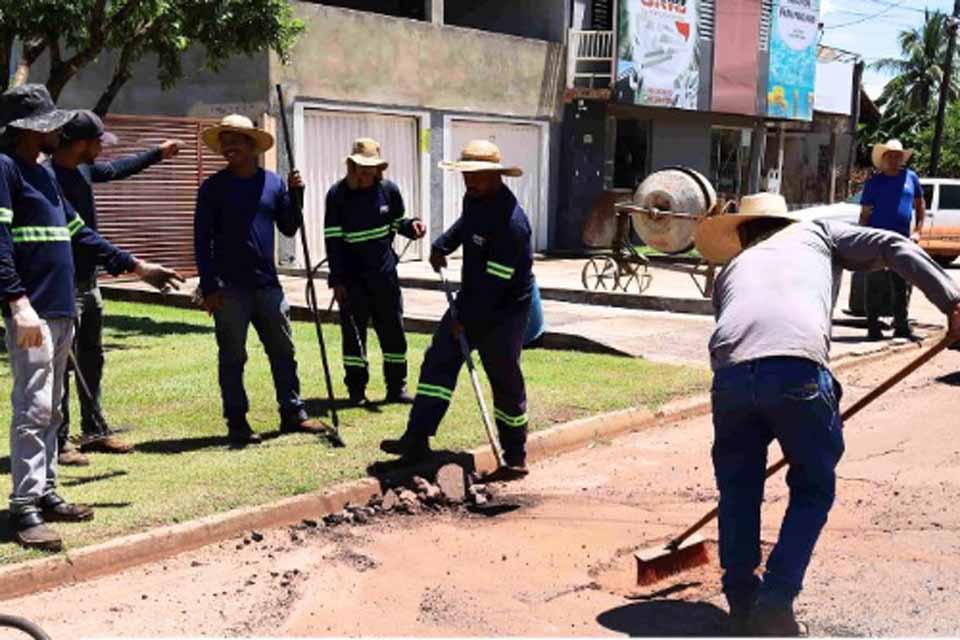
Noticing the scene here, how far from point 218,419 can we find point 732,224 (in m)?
4.24

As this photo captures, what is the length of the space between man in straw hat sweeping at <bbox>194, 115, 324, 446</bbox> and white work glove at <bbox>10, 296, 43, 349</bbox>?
2.01 metres

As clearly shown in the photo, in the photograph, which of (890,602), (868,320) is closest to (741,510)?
(890,602)

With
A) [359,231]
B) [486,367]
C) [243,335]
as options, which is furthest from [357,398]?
[486,367]

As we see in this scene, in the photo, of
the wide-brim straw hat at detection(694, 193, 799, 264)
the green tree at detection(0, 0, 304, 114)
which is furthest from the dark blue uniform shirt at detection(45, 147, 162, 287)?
the green tree at detection(0, 0, 304, 114)

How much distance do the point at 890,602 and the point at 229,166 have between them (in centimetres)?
439

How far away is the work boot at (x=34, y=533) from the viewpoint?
512 cm

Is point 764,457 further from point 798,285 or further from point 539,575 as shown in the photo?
point 539,575

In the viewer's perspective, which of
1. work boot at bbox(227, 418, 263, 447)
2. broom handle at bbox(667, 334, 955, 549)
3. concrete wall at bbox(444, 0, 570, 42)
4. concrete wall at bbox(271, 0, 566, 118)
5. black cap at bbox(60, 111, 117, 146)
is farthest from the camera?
concrete wall at bbox(444, 0, 570, 42)

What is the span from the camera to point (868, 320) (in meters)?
12.5

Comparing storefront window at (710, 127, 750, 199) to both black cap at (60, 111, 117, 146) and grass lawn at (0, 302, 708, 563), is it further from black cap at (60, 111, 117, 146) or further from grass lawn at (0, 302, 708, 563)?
black cap at (60, 111, 117, 146)

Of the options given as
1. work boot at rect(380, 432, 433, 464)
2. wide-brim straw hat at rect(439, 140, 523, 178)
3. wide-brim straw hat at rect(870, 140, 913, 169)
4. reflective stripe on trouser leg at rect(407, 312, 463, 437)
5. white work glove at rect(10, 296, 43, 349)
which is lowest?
work boot at rect(380, 432, 433, 464)

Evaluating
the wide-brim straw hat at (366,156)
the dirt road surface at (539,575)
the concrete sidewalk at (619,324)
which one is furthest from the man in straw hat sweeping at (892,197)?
the wide-brim straw hat at (366,156)

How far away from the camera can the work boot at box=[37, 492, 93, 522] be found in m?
5.50

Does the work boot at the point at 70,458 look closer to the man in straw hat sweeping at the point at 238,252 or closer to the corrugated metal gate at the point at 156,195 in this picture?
the man in straw hat sweeping at the point at 238,252
